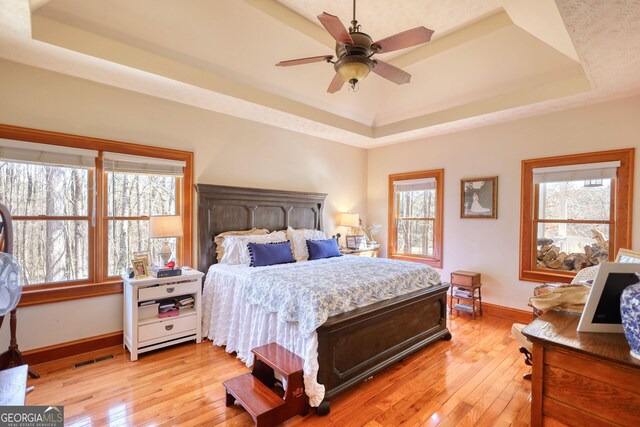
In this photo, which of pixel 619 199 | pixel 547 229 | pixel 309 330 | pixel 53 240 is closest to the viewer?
pixel 309 330

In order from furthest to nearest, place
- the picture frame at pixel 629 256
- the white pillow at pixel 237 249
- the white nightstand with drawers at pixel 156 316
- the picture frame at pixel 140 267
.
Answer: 1. the white pillow at pixel 237 249
2. the picture frame at pixel 140 267
3. the white nightstand with drawers at pixel 156 316
4. the picture frame at pixel 629 256

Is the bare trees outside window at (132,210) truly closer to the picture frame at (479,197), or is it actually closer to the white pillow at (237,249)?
the white pillow at (237,249)

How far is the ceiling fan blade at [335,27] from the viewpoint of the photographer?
5.97ft

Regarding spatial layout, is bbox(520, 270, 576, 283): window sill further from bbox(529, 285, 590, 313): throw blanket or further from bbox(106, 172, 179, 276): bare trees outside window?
bbox(106, 172, 179, 276): bare trees outside window

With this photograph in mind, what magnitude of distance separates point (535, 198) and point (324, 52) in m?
3.30

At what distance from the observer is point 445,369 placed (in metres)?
2.75

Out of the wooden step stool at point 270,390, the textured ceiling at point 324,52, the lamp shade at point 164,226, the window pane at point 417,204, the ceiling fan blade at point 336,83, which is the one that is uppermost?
the textured ceiling at point 324,52

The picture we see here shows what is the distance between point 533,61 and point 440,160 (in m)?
1.73

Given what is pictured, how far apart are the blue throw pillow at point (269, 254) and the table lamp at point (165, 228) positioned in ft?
2.61

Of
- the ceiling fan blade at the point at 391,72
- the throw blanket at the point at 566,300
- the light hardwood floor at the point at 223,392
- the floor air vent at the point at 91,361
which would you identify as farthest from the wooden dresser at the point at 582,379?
the floor air vent at the point at 91,361

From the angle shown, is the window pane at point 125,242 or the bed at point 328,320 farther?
the window pane at point 125,242

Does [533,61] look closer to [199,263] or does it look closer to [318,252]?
[318,252]

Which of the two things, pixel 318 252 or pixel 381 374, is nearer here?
pixel 381 374

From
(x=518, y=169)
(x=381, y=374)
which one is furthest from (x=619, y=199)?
(x=381, y=374)
